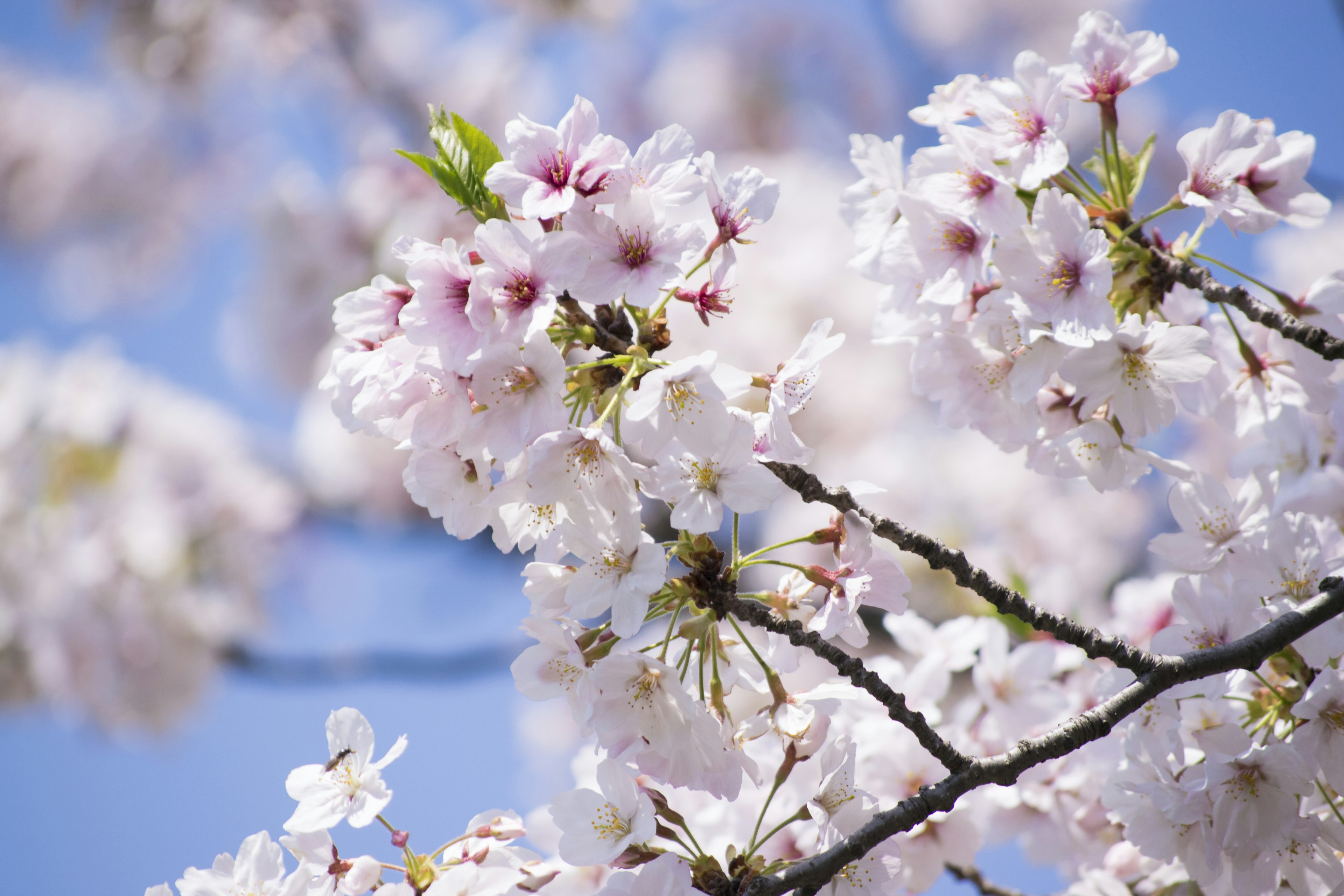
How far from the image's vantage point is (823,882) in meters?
0.88

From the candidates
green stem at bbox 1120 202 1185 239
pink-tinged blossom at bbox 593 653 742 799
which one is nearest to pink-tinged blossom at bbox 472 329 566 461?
pink-tinged blossom at bbox 593 653 742 799

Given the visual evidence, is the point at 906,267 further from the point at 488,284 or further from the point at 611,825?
the point at 611,825

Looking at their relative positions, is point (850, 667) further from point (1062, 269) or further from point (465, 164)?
point (465, 164)

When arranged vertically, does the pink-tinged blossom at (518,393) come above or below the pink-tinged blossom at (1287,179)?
below

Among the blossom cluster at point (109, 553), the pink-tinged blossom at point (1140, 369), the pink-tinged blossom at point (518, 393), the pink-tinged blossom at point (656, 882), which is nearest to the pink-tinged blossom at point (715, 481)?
the pink-tinged blossom at point (518, 393)

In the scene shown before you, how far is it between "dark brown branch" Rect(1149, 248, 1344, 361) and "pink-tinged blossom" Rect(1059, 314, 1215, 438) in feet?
0.25

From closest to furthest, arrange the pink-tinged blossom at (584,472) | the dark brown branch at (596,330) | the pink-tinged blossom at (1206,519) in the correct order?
the pink-tinged blossom at (584,472) → the dark brown branch at (596,330) → the pink-tinged blossom at (1206,519)

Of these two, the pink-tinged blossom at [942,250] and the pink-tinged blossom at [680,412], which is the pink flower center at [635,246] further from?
the pink-tinged blossom at [942,250]

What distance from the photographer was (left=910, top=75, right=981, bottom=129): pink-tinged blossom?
1130mm

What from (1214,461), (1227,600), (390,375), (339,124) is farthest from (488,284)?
(339,124)

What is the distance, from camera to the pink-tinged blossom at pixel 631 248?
0.83 metres

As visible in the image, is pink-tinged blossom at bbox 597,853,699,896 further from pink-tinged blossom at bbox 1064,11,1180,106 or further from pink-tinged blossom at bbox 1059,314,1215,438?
pink-tinged blossom at bbox 1064,11,1180,106

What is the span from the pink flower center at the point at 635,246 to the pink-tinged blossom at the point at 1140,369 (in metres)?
0.54

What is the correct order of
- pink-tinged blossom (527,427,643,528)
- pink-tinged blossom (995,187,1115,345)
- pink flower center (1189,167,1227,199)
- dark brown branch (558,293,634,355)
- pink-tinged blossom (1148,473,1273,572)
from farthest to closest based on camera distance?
pink-tinged blossom (1148,473,1273,572) < pink flower center (1189,167,1227,199) < pink-tinged blossom (995,187,1115,345) < dark brown branch (558,293,634,355) < pink-tinged blossom (527,427,643,528)
